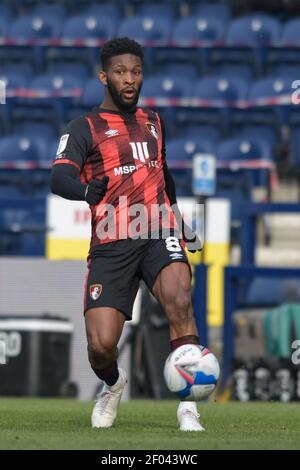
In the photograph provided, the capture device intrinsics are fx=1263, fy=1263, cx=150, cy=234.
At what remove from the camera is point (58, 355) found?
1220cm

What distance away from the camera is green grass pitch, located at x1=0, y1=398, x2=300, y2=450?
5363mm

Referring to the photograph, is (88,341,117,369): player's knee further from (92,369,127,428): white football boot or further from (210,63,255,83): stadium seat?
(210,63,255,83): stadium seat

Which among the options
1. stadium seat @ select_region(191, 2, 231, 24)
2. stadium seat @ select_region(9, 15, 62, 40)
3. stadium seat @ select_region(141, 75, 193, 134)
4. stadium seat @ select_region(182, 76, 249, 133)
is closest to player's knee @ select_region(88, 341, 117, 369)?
stadium seat @ select_region(182, 76, 249, 133)

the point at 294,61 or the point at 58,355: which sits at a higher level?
the point at 294,61

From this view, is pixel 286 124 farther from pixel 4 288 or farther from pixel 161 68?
pixel 4 288

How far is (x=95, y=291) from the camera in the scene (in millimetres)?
6422

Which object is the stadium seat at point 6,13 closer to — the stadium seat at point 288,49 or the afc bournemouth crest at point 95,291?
the stadium seat at point 288,49

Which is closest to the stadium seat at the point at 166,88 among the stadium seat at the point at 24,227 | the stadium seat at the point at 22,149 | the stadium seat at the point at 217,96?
the stadium seat at the point at 217,96

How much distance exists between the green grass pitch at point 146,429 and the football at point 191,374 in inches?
8.1

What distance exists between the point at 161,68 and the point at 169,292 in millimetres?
13619

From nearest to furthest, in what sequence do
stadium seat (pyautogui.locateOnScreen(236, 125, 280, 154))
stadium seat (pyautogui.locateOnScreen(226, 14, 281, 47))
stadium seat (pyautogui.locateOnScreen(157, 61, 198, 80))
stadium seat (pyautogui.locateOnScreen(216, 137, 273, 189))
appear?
stadium seat (pyautogui.locateOnScreen(216, 137, 273, 189)), stadium seat (pyautogui.locateOnScreen(236, 125, 280, 154)), stadium seat (pyautogui.locateOnScreen(226, 14, 281, 47)), stadium seat (pyautogui.locateOnScreen(157, 61, 198, 80))

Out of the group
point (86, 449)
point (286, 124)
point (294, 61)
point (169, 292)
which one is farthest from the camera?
point (294, 61)

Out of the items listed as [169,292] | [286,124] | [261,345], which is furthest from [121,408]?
[286,124]

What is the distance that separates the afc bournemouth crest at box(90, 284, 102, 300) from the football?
552mm
